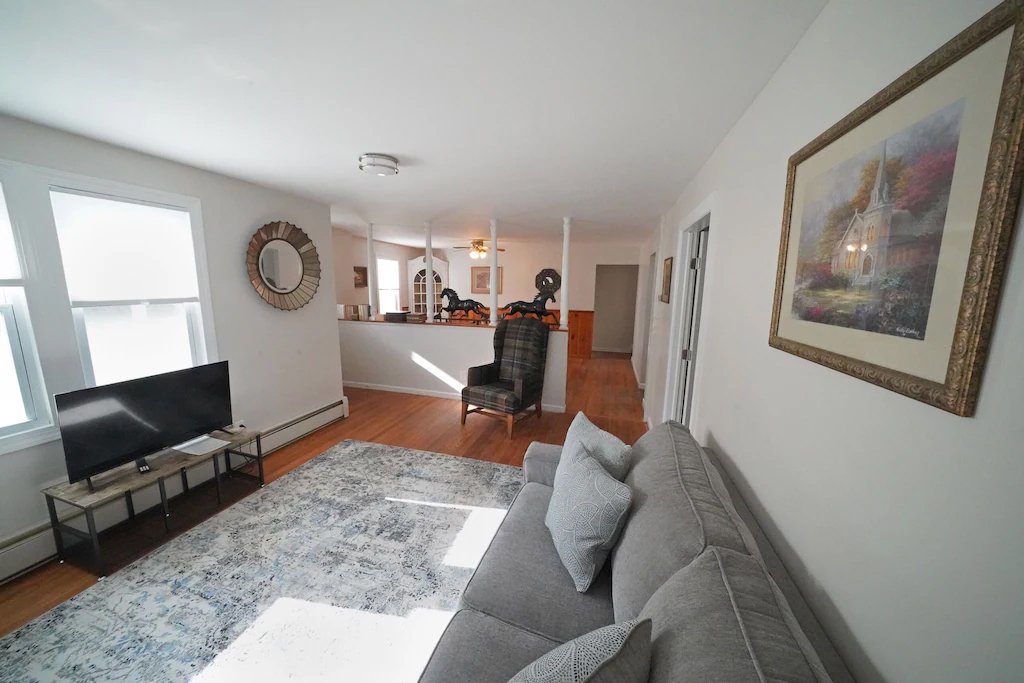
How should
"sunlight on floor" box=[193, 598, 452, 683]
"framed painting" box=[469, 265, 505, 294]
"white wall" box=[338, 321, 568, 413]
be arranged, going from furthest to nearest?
1. "framed painting" box=[469, 265, 505, 294]
2. "white wall" box=[338, 321, 568, 413]
3. "sunlight on floor" box=[193, 598, 452, 683]

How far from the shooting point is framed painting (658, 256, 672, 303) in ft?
9.90

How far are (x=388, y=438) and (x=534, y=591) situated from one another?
255cm

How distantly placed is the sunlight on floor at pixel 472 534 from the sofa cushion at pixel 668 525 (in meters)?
0.86

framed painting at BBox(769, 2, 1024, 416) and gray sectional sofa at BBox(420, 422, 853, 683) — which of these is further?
gray sectional sofa at BBox(420, 422, 853, 683)

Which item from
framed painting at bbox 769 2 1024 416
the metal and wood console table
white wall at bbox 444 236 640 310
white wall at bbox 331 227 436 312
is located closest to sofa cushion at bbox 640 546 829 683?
framed painting at bbox 769 2 1024 416

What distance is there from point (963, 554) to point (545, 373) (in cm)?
354

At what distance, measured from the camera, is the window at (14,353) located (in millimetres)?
1688

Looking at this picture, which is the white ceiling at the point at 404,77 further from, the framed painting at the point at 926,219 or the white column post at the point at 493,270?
the white column post at the point at 493,270

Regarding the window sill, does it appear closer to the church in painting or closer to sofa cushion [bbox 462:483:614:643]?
sofa cushion [bbox 462:483:614:643]

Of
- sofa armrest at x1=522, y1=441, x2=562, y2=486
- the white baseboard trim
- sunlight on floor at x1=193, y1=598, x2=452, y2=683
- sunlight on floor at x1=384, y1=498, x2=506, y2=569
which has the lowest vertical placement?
sunlight on floor at x1=193, y1=598, x2=452, y2=683

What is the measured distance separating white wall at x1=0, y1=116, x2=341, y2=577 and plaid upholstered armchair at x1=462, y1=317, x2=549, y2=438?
64.8 inches

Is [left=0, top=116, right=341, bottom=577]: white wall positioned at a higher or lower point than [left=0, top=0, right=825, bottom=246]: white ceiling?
lower

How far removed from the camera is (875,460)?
0.70 meters

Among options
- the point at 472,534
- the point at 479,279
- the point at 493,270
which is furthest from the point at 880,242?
the point at 479,279
